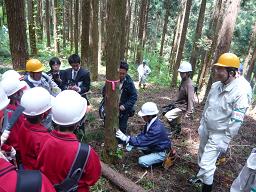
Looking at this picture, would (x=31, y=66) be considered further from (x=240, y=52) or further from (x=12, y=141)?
(x=240, y=52)

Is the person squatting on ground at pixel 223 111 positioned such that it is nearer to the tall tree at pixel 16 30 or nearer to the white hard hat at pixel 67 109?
the white hard hat at pixel 67 109

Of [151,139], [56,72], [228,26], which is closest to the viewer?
[151,139]

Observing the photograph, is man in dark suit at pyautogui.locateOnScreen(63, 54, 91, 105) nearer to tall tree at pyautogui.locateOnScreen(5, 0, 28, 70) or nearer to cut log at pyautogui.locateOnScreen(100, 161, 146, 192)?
tall tree at pyautogui.locateOnScreen(5, 0, 28, 70)

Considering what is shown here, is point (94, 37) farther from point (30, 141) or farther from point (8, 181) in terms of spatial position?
point (8, 181)

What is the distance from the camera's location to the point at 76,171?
265 centimetres

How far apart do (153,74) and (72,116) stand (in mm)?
22602

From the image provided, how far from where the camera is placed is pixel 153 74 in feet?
82.2

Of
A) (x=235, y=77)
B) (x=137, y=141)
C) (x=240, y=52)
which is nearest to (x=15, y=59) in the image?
(x=137, y=141)

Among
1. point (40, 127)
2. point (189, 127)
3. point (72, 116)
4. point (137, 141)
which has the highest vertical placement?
point (72, 116)

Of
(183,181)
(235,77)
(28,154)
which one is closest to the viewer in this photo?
(28,154)

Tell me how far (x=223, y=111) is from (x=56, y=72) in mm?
3569

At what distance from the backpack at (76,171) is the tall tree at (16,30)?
4.60m

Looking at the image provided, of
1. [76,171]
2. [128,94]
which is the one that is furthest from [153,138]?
[76,171]

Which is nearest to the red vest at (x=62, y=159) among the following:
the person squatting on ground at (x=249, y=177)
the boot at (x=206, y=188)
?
the person squatting on ground at (x=249, y=177)
